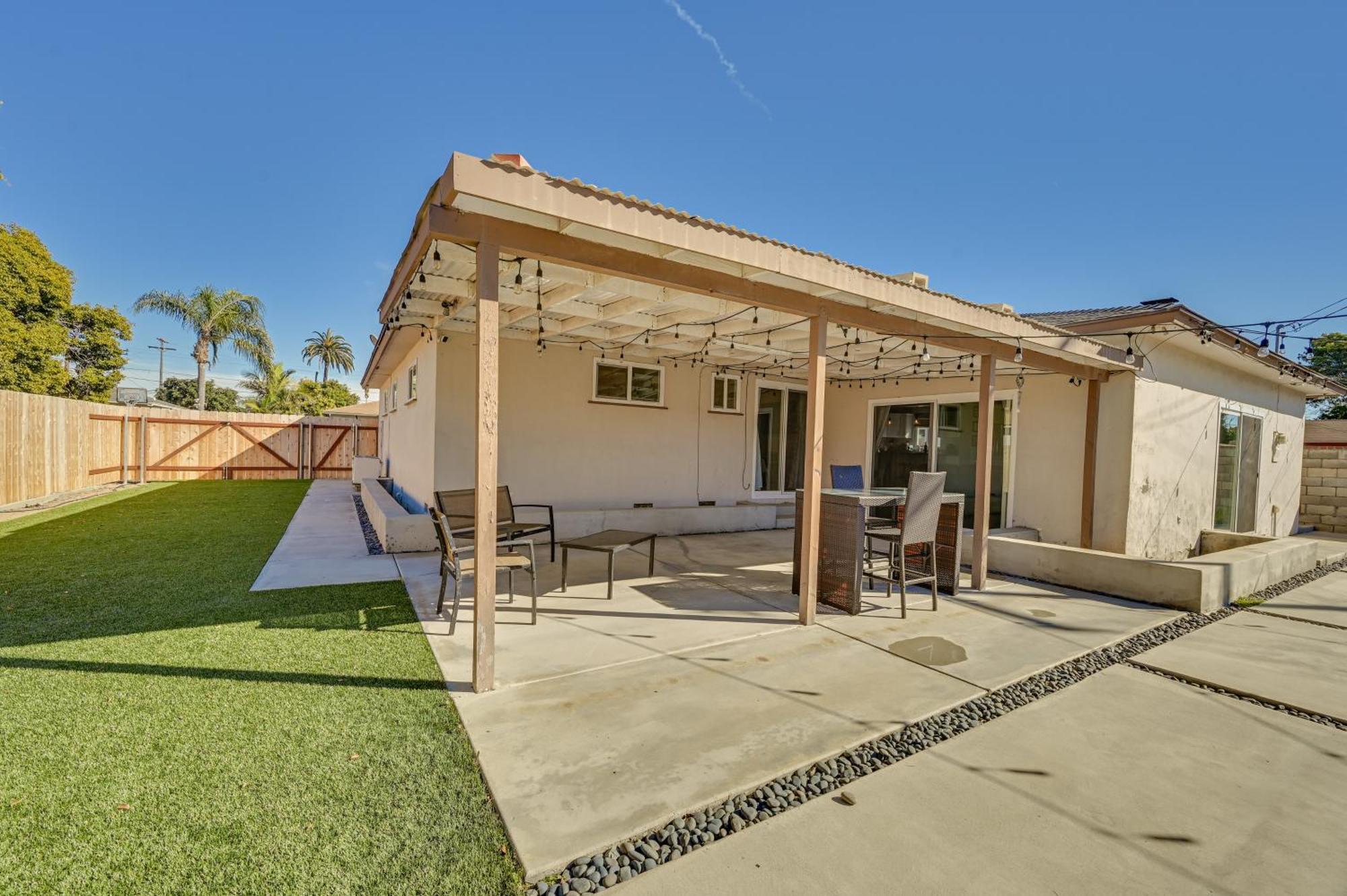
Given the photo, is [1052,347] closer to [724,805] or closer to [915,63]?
[724,805]

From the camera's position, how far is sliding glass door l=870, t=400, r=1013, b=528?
27.1 feet

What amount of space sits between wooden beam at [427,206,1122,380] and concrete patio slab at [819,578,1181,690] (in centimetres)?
241

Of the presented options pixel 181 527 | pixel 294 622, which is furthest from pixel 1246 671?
pixel 181 527

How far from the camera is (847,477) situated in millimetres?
6609

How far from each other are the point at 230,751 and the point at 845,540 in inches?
166

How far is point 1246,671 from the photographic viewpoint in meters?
3.83

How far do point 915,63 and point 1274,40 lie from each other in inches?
190

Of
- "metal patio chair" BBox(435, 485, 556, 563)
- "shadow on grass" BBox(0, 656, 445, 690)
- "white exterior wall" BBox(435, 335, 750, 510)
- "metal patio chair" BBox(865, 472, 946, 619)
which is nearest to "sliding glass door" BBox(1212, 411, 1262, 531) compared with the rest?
"metal patio chair" BBox(865, 472, 946, 619)

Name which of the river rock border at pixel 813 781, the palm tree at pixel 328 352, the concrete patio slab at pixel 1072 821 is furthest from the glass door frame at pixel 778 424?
the palm tree at pixel 328 352

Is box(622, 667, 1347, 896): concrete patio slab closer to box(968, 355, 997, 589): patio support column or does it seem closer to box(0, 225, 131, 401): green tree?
box(968, 355, 997, 589): patio support column

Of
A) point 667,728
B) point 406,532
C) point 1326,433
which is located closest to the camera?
point 667,728

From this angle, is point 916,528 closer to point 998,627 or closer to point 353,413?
point 998,627

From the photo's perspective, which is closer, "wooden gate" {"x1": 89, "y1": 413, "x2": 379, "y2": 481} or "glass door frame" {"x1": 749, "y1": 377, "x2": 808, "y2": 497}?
"glass door frame" {"x1": 749, "y1": 377, "x2": 808, "y2": 497}

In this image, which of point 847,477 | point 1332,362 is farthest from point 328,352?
point 1332,362
